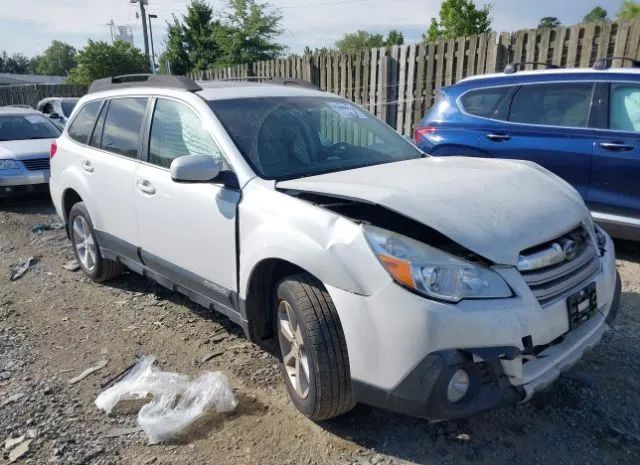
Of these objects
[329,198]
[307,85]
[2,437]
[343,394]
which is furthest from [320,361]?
[307,85]

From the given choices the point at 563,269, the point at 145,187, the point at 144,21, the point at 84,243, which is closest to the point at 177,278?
the point at 145,187

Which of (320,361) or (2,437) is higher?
(320,361)

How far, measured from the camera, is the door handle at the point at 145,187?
363 cm

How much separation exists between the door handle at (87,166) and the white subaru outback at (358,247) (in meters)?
0.53

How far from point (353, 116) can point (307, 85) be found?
73 centimetres

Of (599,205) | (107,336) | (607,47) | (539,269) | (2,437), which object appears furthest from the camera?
(607,47)

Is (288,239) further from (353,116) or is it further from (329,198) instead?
(353,116)

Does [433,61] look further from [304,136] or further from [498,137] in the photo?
[304,136]

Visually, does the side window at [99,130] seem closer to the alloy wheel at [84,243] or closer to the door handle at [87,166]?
the door handle at [87,166]

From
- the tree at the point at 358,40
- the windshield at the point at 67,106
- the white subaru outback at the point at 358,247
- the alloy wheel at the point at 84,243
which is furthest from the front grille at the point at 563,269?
the tree at the point at 358,40

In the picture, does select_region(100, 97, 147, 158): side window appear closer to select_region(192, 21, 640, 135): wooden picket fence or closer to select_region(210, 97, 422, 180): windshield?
select_region(210, 97, 422, 180): windshield

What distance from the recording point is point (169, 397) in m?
2.96

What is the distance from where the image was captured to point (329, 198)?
2734mm

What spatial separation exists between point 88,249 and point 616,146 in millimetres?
5011
